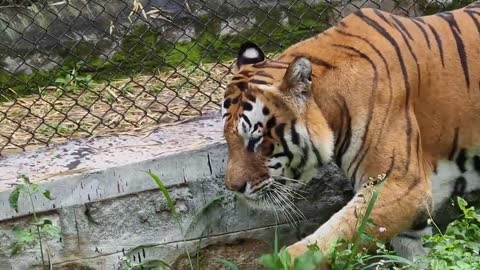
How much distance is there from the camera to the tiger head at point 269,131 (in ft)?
13.9

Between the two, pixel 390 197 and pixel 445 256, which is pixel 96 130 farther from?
pixel 445 256

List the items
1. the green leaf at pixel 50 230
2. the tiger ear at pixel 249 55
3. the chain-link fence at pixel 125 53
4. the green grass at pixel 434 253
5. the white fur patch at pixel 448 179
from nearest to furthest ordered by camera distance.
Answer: the green grass at pixel 434 253 < the green leaf at pixel 50 230 < the tiger ear at pixel 249 55 < the white fur patch at pixel 448 179 < the chain-link fence at pixel 125 53

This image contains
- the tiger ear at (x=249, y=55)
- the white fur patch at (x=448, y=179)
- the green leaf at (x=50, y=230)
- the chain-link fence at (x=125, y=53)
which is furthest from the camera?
the chain-link fence at (x=125, y=53)

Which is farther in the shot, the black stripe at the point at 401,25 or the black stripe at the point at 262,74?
the black stripe at the point at 401,25

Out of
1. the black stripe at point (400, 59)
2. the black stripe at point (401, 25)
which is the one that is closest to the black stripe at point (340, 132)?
the black stripe at point (400, 59)

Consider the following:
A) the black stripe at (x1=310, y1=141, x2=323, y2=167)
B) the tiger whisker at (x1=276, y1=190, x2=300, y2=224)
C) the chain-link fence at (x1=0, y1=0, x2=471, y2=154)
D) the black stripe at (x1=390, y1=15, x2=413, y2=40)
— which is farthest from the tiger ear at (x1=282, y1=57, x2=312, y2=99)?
the chain-link fence at (x1=0, y1=0, x2=471, y2=154)

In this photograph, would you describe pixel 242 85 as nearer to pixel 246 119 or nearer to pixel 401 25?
pixel 246 119

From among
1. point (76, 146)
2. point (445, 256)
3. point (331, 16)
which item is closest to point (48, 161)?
point (76, 146)

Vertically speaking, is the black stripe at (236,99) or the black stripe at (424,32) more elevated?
the black stripe at (424,32)

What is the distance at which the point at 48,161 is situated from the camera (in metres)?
4.71

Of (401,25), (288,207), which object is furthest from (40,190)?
(401,25)

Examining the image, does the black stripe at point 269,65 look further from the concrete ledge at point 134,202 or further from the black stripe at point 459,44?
the black stripe at point 459,44

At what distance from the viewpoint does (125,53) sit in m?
6.23

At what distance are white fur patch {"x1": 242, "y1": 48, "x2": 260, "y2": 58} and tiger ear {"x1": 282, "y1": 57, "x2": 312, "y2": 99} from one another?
0.35m
